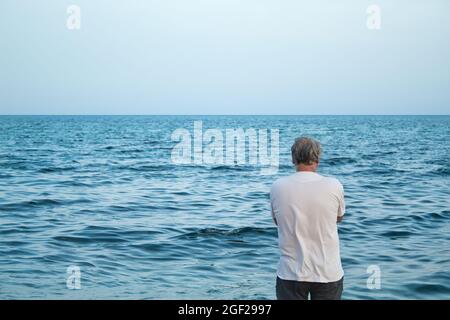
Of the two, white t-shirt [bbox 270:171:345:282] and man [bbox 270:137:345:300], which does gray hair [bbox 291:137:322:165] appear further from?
white t-shirt [bbox 270:171:345:282]

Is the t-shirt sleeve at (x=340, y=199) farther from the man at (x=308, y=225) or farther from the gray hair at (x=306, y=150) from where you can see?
the gray hair at (x=306, y=150)

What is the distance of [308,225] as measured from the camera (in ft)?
15.5

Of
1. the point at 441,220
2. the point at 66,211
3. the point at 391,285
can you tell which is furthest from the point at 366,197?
the point at 391,285

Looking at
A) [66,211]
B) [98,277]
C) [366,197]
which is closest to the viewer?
[98,277]

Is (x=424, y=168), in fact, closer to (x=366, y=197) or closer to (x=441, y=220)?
(x=366, y=197)

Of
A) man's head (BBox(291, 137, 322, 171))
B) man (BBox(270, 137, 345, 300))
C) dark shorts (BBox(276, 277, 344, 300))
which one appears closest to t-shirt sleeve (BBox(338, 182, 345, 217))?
man (BBox(270, 137, 345, 300))

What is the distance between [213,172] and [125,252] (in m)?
17.7

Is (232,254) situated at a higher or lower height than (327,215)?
lower

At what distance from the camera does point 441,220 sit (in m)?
14.9

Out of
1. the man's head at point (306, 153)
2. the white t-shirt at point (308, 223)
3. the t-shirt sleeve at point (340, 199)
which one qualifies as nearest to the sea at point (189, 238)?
the white t-shirt at point (308, 223)

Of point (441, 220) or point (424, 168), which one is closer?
point (441, 220)

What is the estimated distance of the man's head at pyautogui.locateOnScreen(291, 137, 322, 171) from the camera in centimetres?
475

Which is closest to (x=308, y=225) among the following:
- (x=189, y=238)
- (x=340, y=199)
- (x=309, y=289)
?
(x=340, y=199)

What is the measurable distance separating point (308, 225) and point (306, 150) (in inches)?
22.5
